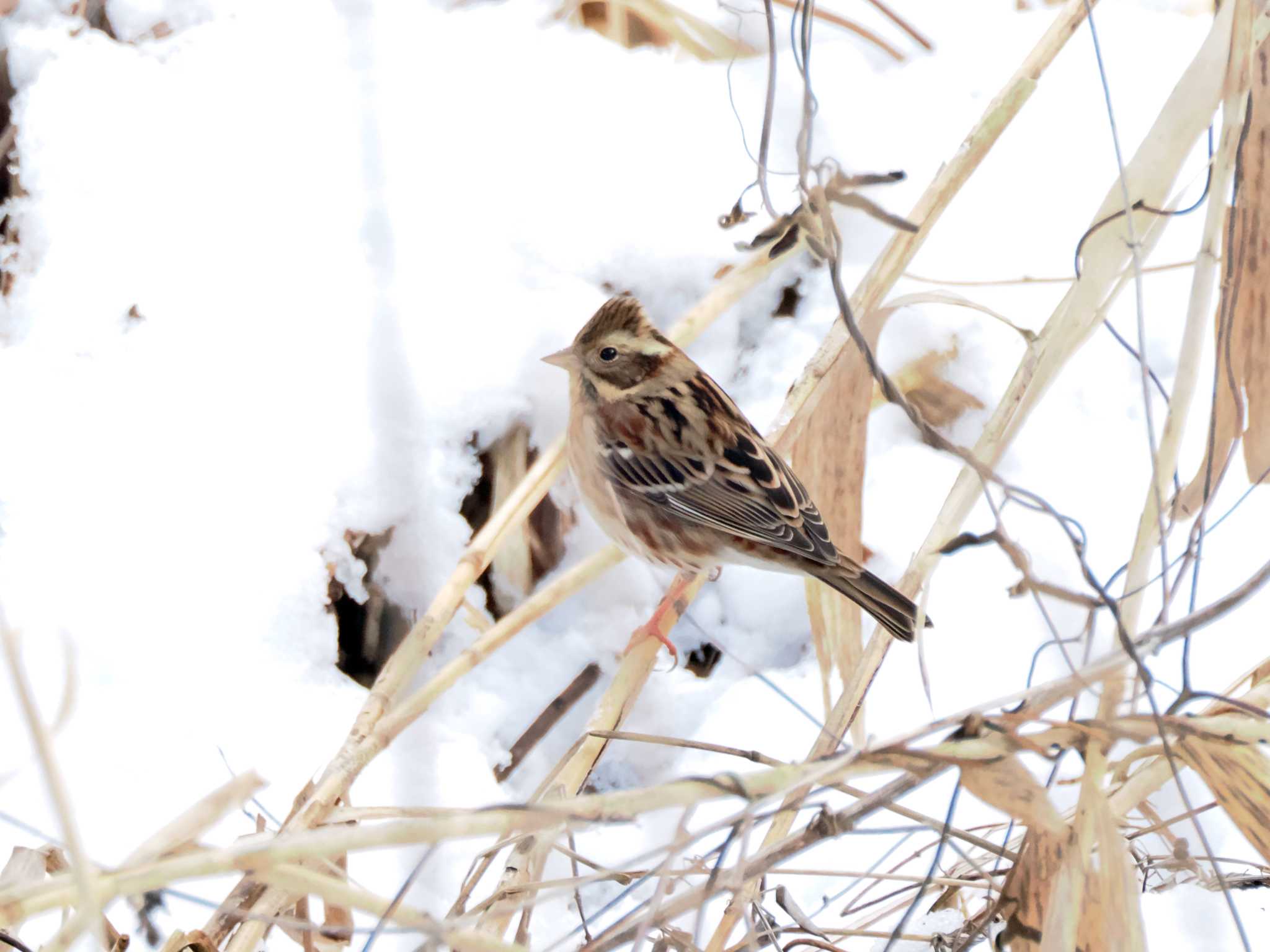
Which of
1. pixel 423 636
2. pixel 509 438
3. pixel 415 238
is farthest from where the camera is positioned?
pixel 415 238

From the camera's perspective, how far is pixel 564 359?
251cm

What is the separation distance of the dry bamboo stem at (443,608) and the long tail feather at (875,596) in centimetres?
61

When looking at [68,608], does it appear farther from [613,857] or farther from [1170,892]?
[1170,892]

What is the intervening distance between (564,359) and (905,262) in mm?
711

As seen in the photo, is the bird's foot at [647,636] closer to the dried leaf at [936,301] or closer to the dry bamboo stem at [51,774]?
the dried leaf at [936,301]

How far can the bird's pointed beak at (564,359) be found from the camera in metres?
2.51

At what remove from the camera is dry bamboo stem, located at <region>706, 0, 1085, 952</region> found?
1742mm

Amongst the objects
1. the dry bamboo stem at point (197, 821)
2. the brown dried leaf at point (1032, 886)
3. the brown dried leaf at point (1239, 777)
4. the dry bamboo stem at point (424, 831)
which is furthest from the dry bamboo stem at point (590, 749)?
the brown dried leaf at point (1239, 777)

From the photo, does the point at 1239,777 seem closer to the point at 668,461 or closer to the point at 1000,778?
the point at 1000,778

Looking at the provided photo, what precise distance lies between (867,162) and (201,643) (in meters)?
2.08

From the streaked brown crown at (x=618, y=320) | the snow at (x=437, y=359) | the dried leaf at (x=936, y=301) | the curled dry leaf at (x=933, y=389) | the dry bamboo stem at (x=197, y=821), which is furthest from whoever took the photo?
the curled dry leaf at (x=933, y=389)

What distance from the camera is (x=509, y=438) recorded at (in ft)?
9.02

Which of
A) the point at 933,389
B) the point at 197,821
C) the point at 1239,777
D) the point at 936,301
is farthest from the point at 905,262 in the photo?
the point at 197,821

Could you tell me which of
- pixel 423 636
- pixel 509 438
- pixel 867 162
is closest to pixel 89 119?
pixel 509 438
